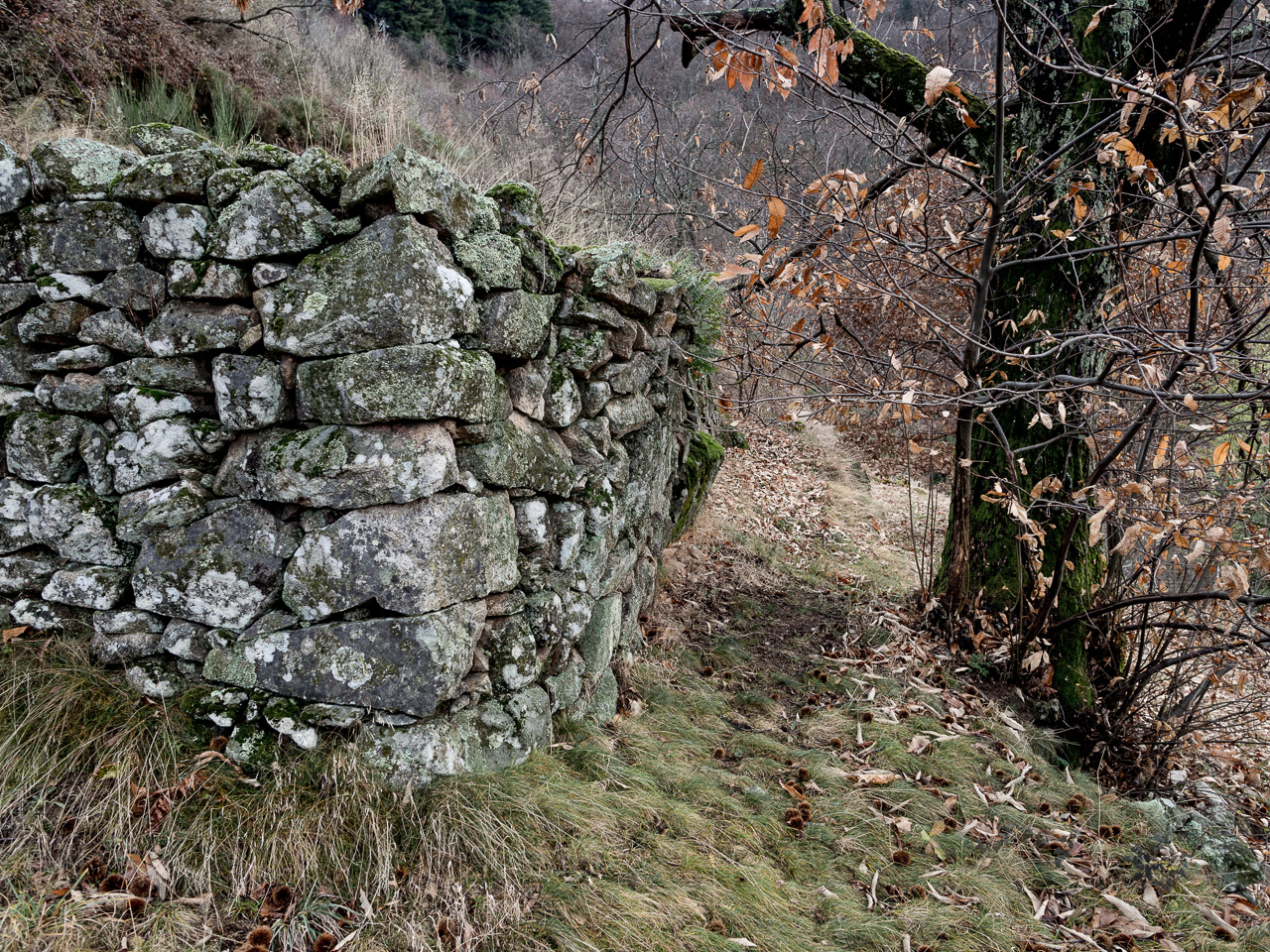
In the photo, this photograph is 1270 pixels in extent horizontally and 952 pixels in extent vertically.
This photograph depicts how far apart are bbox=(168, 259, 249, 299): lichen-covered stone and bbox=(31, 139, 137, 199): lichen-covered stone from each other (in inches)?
15.3

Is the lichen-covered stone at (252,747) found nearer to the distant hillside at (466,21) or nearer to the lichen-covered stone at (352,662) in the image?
the lichen-covered stone at (352,662)

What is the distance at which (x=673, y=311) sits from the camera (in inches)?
172

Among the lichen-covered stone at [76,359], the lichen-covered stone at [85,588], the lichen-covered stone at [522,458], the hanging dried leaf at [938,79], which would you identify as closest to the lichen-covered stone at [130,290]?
the lichen-covered stone at [76,359]

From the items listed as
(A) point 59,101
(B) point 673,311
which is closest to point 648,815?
(B) point 673,311

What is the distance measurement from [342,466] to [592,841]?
1.60 metres

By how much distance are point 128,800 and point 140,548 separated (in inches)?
33.5

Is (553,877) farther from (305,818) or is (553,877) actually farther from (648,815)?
(305,818)

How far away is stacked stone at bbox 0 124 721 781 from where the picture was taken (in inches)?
94.3

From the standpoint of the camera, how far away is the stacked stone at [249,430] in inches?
94.3

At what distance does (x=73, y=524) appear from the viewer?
249cm

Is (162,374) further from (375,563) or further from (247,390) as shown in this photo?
(375,563)

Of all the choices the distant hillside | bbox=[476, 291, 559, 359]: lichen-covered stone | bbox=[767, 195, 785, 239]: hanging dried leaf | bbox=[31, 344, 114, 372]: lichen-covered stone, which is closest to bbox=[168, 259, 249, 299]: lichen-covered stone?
bbox=[31, 344, 114, 372]: lichen-covered stone

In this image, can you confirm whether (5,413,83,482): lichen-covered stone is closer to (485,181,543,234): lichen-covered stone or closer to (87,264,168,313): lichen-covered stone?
(87,264,168,313): lichen-covered stone

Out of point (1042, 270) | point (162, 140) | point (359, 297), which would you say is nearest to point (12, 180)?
point (162, 140)
